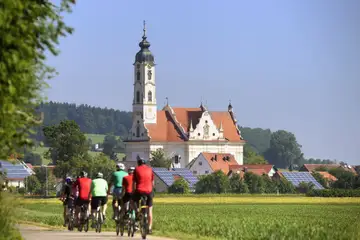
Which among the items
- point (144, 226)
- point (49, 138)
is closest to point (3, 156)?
point (144, 226)

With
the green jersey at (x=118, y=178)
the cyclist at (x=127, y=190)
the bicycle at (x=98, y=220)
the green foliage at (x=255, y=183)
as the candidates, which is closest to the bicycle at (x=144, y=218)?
the cyclist at (x=127, y=190)

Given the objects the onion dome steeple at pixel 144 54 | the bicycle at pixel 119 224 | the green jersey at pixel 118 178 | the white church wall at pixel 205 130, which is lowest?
the bicycle at pixel 119 224

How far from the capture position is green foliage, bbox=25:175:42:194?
449 feet

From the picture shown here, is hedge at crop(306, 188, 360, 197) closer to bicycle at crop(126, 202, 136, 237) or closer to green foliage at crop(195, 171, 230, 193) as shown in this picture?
green foliage at crop(195, 171, 230, 193)

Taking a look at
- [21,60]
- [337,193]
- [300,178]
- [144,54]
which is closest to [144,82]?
[144,54]

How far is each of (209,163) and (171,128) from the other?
17695 millimetres

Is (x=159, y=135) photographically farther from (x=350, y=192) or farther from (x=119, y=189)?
(x=119, y=189)

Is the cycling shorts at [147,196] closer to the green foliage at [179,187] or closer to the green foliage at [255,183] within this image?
the green foliage at [255,183]

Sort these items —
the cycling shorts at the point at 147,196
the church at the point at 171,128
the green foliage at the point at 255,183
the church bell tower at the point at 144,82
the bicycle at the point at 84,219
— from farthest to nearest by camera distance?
the church bell tower at the point at 144,82 < the church at the point at 171,128 < the green foliage at the point at 255,183 < the bicycle at the point at 84,219 < the cycling shorts at the point at 147,196

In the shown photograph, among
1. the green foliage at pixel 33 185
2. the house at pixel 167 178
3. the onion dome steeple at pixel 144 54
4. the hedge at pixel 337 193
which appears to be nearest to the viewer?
the hedge at pixel 337 193

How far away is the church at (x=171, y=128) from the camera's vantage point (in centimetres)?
18662

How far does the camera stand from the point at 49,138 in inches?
4707

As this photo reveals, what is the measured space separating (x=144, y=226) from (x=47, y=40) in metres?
8.53

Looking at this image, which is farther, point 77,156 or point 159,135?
point 159,135
